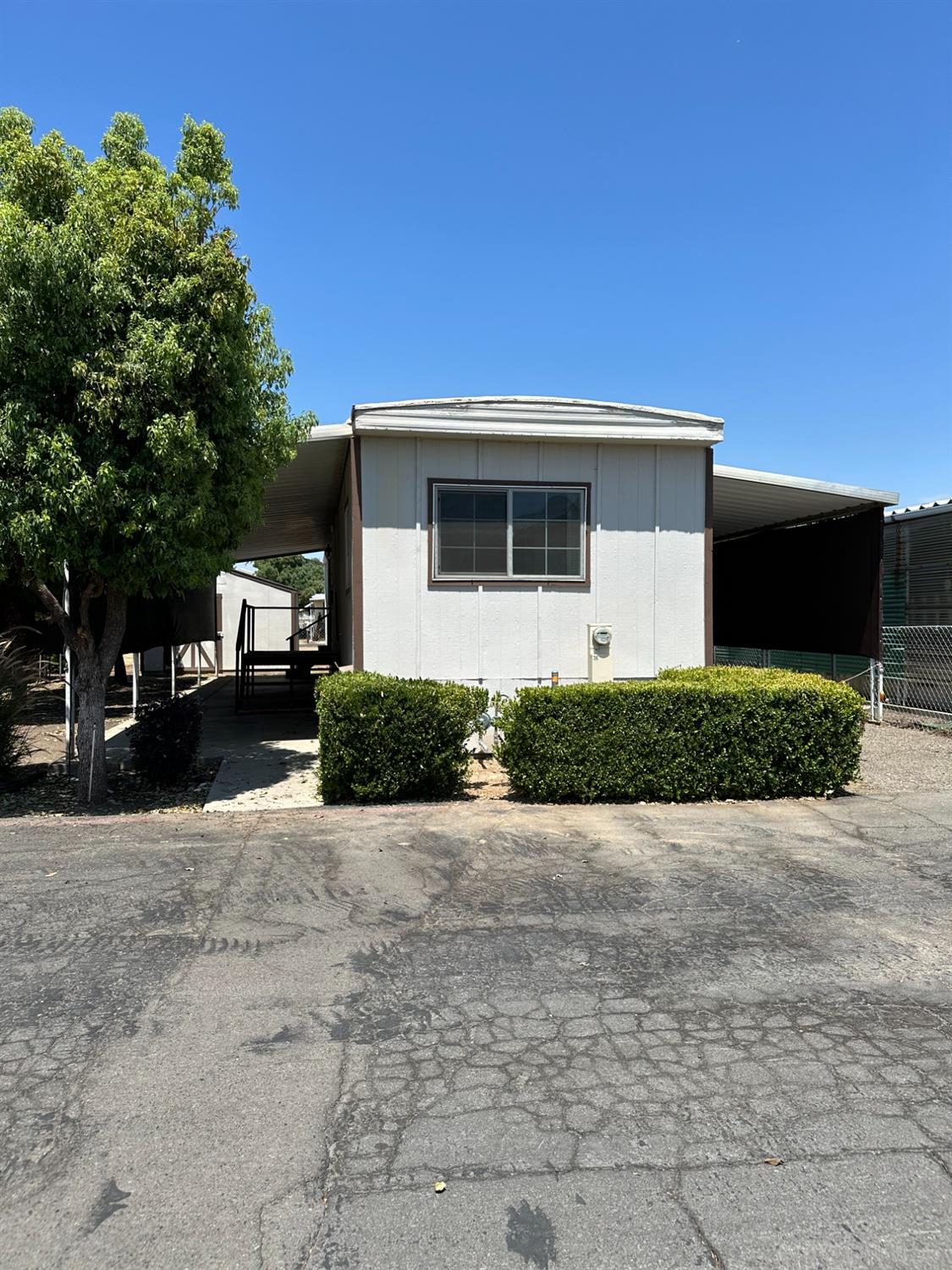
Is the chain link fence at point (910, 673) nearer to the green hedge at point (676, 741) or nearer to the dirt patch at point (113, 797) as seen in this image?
the green hedge at point (676, 741)

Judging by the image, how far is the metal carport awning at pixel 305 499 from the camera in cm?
966

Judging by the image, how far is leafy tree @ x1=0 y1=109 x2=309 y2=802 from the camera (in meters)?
6.45

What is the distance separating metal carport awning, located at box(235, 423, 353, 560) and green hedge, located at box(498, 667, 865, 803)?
11.9 ft

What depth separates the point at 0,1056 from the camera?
302cm

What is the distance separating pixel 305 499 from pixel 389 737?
754 cm

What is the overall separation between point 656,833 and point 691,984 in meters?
2.54

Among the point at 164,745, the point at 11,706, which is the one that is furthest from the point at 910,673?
the point at 11,706

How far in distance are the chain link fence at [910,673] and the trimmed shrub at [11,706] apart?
11.3 metres

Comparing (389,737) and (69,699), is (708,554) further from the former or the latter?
(69,699)

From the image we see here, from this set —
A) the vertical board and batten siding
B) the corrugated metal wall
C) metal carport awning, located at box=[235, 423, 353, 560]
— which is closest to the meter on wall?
the vertical board and batten siding

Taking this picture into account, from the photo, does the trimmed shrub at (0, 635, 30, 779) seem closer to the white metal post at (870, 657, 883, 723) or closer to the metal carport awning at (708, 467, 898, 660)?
the metal carport awning at (708, 467, 898, 660)

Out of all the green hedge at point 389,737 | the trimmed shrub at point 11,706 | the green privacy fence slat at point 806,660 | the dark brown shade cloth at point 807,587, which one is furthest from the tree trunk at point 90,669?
the dark brown shade cloth at point 807,587

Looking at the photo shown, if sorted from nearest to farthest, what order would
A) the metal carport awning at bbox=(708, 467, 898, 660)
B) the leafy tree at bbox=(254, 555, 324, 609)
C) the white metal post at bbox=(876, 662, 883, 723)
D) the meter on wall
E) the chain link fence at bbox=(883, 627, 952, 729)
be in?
the meter on wall < the metal carport awning at bbox=(708, 467, 898, 660) < the chain link fence at bbox=(883, 627, 952, 729) < the white metal post at bbox=(876, 662, 883, 723) < the leafy tree at bbox=(254, 555, 324, 609)

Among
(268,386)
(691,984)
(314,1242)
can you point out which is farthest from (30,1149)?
(268,386)
